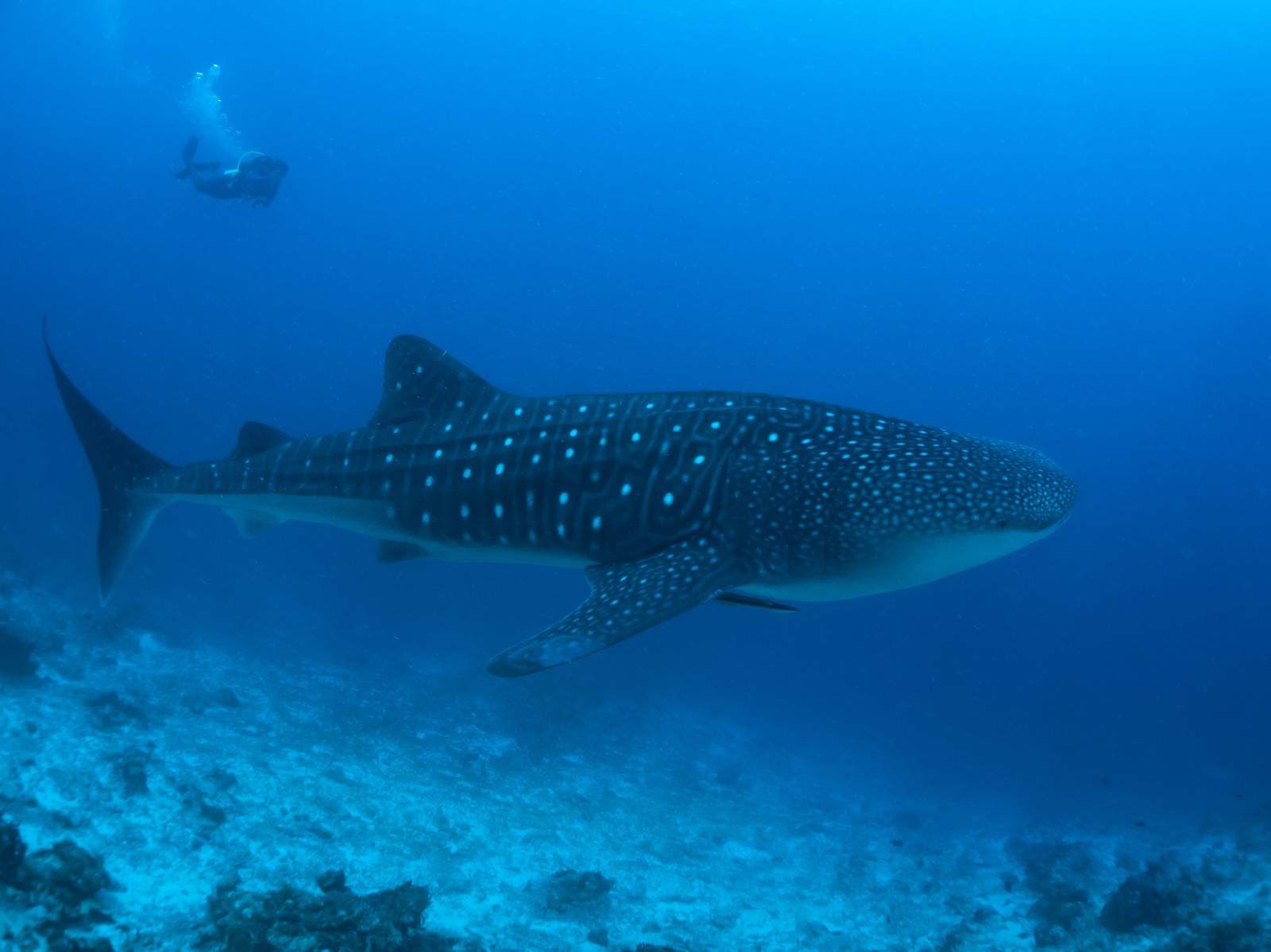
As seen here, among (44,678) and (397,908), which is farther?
(44,678)

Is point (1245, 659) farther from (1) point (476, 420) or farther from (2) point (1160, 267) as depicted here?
(1) point (476, 420)

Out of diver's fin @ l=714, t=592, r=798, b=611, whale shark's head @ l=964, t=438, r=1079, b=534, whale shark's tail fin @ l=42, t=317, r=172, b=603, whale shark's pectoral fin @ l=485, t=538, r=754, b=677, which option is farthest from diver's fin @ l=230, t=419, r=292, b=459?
whale shark's head @ l=964, t=438, r=1079, b=534

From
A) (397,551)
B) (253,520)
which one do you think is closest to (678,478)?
(397,551)

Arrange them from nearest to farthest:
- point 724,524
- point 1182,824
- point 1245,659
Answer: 1. point 724,524
2. point 1182,824
3. point 1245,659

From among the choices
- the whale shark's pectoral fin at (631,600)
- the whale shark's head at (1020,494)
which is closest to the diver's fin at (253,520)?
the whale shark's pectoral fin at (631,600)

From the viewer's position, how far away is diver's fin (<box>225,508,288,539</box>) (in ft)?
23.0

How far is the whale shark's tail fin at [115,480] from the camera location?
702cm

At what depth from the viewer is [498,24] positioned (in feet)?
333

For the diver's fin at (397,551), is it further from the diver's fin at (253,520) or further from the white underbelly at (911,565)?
the white underbelly at (911,565)

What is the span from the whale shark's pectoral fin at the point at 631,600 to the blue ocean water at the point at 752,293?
15.3 metres

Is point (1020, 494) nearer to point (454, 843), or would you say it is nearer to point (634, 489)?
point (634, 489)

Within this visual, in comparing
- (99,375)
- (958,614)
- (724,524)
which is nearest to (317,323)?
(99,375)

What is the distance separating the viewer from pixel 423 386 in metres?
6.33

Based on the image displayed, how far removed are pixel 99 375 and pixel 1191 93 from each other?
Result: 403 feet
